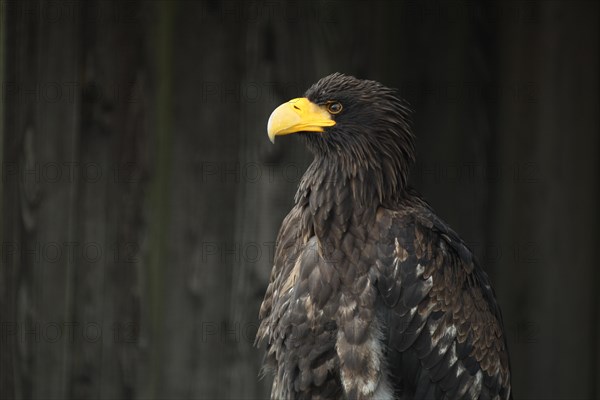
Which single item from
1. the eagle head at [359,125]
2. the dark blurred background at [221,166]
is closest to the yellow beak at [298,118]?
the eagle head at [359,125]

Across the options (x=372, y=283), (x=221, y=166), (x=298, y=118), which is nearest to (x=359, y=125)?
(x=298, y=118)

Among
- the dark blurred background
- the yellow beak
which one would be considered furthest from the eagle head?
the dark blurred background

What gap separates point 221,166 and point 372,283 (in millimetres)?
1343

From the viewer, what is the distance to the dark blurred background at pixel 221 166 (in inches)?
221

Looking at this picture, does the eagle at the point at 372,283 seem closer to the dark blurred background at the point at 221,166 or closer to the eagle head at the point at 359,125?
the eagle head at the point at 359,125

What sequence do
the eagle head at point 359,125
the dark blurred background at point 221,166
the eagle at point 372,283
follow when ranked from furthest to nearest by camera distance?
the dark blurred background at point 221,166
the eagle head at point 359,125
the eagle at point 372,283

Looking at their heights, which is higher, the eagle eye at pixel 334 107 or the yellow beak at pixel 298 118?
the eagle eye at pixel 334 107

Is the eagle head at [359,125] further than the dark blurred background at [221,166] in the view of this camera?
No

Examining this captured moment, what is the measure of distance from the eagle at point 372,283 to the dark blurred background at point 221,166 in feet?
2.60

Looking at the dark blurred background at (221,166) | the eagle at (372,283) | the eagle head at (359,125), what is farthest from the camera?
the dark blurred background at (221,166)

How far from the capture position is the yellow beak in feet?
15.3

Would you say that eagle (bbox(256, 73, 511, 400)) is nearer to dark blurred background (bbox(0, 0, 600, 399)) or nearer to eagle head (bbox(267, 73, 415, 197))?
eagle head (bbox(267, 73, 415, 197))

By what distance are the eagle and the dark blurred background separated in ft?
2.60

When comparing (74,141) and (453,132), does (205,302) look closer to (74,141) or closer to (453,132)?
Answer: (74,141)
